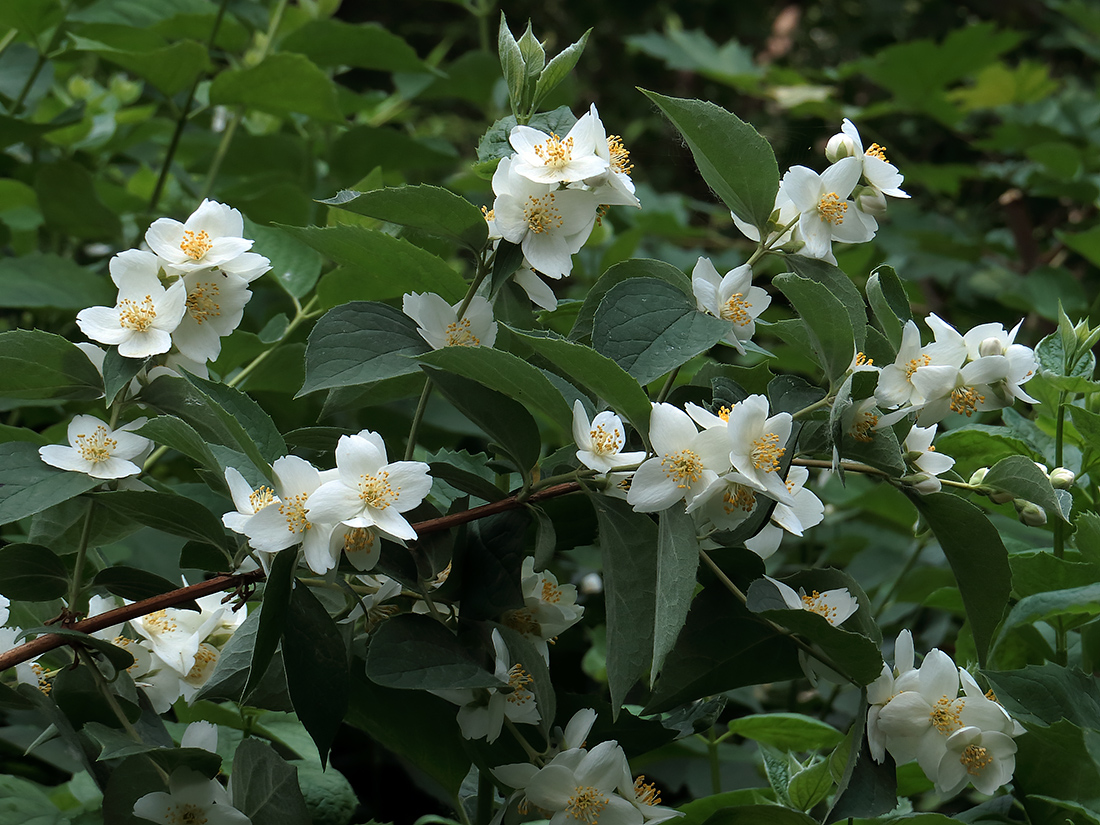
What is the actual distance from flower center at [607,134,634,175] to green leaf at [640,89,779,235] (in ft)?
0.16

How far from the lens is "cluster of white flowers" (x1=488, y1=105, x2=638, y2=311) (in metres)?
0.61

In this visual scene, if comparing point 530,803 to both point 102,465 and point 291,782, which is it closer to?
point 291,782

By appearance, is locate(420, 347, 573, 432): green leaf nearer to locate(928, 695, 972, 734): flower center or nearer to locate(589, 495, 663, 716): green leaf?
locate(589, 495, 663, 716): green leaf

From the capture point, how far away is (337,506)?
1.82ft

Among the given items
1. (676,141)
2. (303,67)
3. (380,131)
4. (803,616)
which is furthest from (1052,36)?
(803,616)

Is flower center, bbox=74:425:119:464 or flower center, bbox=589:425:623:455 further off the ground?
flower center, bbox=589:425:623:455

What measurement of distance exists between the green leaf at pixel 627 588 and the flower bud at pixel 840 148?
0.29 meters

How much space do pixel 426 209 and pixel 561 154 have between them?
0.09 metres

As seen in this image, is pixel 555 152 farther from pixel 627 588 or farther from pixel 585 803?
pixel 585 803

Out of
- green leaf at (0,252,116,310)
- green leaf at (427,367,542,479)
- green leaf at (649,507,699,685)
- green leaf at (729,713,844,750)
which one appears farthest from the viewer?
green leaf at (0,252,116,310)

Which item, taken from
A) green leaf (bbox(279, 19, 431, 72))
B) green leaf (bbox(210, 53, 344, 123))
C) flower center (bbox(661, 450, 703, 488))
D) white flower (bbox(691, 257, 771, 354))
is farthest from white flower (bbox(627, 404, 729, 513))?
green leaf (bbox(279, 19, 431, 72))

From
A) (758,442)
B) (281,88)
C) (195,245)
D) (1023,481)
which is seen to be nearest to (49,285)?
(281,88)

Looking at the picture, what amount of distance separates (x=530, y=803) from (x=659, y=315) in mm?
329

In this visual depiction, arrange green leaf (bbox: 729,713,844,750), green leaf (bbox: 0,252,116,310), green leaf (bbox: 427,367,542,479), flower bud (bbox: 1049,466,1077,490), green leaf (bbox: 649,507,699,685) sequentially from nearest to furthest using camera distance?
1. green leaf (bbox: 649,507,699,685)
2. green leaf (bbox: 427,367,542,479)
3. flower bud (bbox: 1049,466,1077,490)
4. green leaf (bbox: 729,713,844,750)
5. green leaf (bbox: 0,252,116,310)
